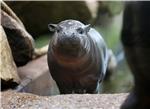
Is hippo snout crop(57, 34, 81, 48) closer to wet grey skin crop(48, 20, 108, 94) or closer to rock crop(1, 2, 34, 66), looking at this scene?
wet grey skin crop(48, 20, 108, 94)

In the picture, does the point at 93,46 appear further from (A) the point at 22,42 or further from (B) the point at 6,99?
(A) the point at 22,42

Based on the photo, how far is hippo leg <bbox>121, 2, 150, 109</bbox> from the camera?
0.96 meters

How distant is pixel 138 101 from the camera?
1.01 meters

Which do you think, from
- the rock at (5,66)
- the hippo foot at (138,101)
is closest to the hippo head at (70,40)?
the rock at (5,66)

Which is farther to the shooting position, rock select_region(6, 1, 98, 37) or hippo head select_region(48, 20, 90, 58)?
rock select_region(6, 1, 98, 37)

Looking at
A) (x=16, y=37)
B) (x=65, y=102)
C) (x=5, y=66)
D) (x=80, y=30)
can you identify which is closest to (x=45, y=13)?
(x=16, y=37)

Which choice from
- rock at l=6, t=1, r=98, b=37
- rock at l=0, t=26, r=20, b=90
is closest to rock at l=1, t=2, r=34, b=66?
rock at l=0, t=26, r=20, b=90

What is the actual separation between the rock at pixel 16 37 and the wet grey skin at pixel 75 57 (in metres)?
0.55

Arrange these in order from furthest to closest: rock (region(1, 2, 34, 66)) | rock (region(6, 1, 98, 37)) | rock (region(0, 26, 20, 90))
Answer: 1. rock (region(6, 1, 98, 37))
2. rock (region(1, 2, 34, 66))
3. rock (region(0, 26, 20, 90))

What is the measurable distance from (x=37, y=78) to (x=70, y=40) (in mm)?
789

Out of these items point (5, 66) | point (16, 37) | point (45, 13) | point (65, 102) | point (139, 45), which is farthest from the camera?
point (45, 13)

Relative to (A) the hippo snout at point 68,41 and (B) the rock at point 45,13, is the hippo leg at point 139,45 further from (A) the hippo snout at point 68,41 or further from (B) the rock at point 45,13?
(B) the rock at point 45,13

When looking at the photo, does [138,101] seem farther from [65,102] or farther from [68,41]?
[68,41]

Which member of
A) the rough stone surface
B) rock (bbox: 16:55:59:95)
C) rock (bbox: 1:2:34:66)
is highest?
rock (bbox: 1:2:34:66)
